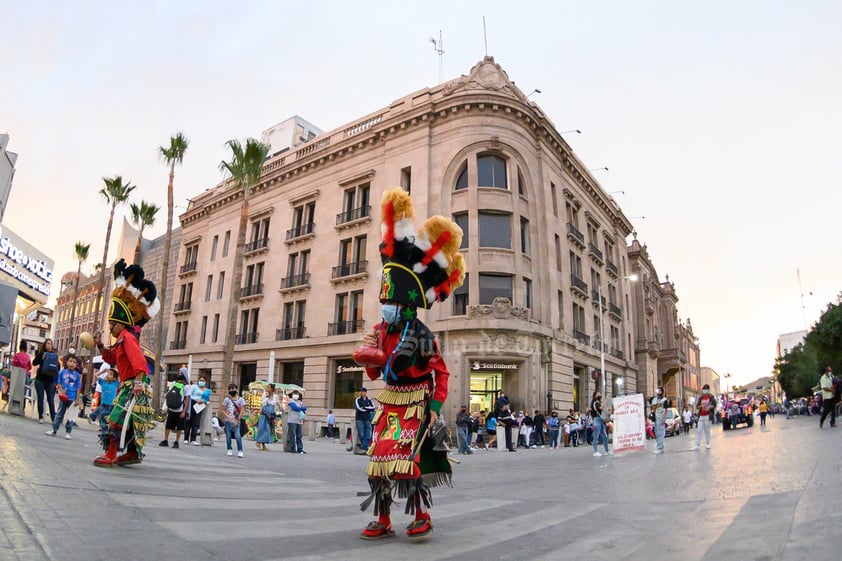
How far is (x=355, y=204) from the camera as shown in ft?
105

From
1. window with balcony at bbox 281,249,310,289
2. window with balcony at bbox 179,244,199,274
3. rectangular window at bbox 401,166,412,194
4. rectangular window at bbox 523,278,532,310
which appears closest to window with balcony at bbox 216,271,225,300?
window with balcony at bbox 179,244,199,274

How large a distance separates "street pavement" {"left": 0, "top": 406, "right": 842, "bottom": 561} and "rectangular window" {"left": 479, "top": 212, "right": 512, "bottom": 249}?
65.9 feet

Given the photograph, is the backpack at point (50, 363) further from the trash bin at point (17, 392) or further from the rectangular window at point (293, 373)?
the rectangular window at point (293, 373)

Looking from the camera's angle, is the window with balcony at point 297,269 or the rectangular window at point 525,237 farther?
the window with balcony at point 297,269

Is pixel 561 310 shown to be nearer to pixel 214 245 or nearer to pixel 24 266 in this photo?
pixel 24 266

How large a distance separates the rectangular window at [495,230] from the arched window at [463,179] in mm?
1947

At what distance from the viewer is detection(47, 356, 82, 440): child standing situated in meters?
10.4

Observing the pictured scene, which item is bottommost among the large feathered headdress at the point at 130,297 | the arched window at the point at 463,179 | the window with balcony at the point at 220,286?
the large feathered headdress at the point at 130,297

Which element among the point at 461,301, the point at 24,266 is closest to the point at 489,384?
the point at 461,301

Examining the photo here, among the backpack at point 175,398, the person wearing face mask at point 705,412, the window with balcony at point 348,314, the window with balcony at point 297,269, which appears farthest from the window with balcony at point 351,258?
the person wearing face mask at point 705,412

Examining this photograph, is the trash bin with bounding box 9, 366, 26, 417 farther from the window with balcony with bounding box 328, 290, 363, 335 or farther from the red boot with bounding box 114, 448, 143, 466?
the window with balcony with bounding box 328, 290, 363, 335

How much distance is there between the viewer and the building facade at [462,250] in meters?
26.9

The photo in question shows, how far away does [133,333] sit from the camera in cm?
727

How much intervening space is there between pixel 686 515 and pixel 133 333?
7.06m
